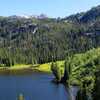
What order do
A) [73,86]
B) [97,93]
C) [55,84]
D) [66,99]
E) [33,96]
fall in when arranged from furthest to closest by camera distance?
[55,84] < [73,86] < [33,96] < [66,99] < [97,93]

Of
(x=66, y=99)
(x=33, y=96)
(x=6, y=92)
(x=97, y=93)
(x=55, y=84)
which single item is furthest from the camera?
(x=55, y=84)

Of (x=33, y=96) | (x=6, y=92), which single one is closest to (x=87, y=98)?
(x=33, y=96)

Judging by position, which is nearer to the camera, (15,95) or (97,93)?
(97,93)

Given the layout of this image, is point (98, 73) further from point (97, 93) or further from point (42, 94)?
point (42, 94)

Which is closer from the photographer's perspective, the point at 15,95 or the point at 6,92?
the point at 15,95

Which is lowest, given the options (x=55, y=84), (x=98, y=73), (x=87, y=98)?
(x=55, y=84)

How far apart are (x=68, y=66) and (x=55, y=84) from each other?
1426 centimetres

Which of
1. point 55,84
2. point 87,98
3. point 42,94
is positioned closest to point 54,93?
point 42,94

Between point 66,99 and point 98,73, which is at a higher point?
point 98,73

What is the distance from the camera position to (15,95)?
154 metres

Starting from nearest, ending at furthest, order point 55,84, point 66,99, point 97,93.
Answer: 1. point 97,93
2. point 66,99
3. point 55,84

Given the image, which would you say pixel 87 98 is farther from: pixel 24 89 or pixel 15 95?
pixel 24 89

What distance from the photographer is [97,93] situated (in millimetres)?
86438

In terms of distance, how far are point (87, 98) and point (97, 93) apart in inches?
229
